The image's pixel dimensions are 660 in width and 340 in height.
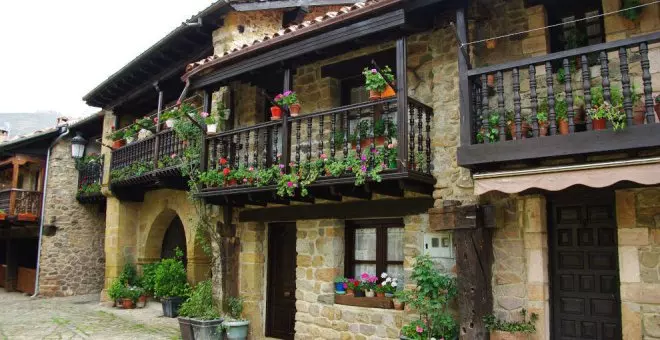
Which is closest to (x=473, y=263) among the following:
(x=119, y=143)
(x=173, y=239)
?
(x=173, y=239)

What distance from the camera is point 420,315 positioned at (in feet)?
20.3

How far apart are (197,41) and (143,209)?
5117 millimetres

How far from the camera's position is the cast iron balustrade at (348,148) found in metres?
6.21

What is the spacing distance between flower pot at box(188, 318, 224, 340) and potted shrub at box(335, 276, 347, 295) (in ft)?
6.74

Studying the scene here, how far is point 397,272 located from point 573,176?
3.14m

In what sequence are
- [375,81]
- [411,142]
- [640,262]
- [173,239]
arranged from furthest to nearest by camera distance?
1. [173,239]
2. [375,81]
3. [411,142]
4. [640,262]

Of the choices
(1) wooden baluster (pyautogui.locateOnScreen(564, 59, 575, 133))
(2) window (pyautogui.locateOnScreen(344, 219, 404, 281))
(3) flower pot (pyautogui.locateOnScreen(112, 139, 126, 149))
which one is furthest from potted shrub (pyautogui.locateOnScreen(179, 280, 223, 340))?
(3) flower pot (pyautogui.locateOnScreen(112, 139, 126, 149))

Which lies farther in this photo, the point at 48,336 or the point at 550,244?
the point at 48,336

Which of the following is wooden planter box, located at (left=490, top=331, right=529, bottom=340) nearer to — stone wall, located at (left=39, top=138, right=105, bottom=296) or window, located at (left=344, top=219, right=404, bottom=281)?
window, located at (left=344, top=219, right=404, bottom=281)

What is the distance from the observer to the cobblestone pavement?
9.40 metres

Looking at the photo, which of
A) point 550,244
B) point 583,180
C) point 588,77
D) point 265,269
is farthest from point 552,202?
point 265,269

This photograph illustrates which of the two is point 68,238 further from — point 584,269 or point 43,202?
point 584,269

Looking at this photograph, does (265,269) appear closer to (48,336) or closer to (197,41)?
(48,336)

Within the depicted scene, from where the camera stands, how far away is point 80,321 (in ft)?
35.9
